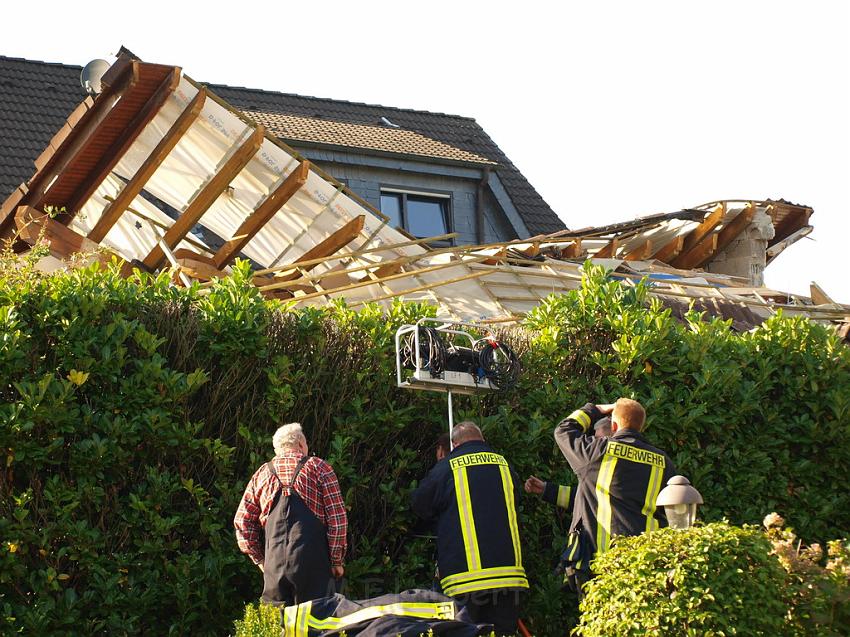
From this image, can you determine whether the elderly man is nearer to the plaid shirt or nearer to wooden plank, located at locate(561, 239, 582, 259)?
the plaid shirt

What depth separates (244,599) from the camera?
865 cm

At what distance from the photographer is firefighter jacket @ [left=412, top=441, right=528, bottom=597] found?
8.45 meters

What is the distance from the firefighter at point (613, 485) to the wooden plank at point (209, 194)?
6.70 metres

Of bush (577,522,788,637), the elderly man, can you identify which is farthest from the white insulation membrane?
bush (577,522,788,637)

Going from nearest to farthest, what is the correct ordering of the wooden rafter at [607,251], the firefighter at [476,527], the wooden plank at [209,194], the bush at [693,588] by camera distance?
the bush at [693,588], the firefighter at [476,527], the wooden plank at [209,194], the wooden rafter at [607,251]

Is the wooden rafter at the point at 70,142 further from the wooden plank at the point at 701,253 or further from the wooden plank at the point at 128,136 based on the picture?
the wooden plank at the point at 701,253

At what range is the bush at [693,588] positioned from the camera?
6609mm

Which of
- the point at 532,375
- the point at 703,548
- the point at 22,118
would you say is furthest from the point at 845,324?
the point at 22,118

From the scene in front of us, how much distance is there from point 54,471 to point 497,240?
48.8 ft

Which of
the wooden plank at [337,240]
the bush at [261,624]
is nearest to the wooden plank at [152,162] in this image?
the wooden plank at [337,240]

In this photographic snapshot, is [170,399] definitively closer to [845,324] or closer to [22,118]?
[845,324]

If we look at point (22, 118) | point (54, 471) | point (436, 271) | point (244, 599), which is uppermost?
point (22, 118)

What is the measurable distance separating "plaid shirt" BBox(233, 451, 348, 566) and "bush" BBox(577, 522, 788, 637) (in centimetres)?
191

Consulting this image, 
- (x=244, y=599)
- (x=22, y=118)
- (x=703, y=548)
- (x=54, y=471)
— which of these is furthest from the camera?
(x=22, y=118)
